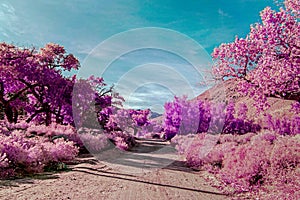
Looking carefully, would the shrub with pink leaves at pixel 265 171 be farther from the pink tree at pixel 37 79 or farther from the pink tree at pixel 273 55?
the pink tree at pixel 37 79

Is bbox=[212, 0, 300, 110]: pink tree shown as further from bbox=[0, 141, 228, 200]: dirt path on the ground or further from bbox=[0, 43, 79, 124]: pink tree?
bbox=[0, 43, 79, 124]: pink tree

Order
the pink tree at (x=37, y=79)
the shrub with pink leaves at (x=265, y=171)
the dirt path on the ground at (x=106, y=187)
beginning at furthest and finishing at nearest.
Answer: the pink tree at (x=37, y=79), the shrub with pink leaves at (x=265, y=171), the dirt path on the ground at (x=106, y=187)

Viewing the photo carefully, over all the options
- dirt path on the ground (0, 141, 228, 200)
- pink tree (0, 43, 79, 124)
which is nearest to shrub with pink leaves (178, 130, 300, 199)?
dirt path on the ground (0, 141, 228, 200)

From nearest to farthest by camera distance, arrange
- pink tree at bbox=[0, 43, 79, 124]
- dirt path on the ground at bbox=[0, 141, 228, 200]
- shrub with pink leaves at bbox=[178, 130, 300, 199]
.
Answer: dirt path on the ground at bbox=[0, 141, 228, 200] < shrub with pink leaves at bbox=[178, 130, 300, 199] < pink tree at bbox=[0, 43, 79, 124]

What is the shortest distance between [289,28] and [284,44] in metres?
0.56

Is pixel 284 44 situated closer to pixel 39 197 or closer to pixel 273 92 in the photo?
pixel 273 92

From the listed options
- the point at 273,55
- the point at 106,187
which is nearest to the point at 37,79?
the point at 106,187

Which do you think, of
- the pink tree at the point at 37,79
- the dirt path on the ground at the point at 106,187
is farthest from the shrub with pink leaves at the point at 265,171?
the pink tree at the point at 37,79

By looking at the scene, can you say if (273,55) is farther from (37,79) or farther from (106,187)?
(37,79)

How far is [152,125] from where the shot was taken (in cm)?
5734

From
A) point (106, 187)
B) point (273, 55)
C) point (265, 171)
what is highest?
point (273, 55)

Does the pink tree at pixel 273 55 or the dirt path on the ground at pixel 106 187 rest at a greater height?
the pink tree at pixel 273 55

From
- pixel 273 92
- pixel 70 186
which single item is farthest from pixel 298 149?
pixel 70 186

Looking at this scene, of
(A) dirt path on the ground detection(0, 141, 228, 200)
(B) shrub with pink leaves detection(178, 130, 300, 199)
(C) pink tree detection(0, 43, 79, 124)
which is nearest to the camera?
(A) dirt path on the ground detection(0, 141, 228, 200)
